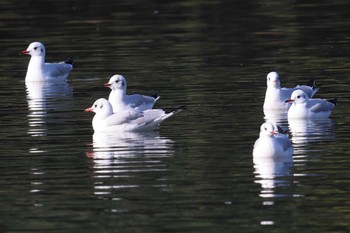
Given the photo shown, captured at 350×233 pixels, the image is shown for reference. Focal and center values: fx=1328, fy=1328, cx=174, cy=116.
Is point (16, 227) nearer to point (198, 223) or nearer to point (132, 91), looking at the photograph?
point (198, 223)

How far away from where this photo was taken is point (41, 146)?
62.4 ft

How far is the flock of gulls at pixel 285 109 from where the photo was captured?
1733cm

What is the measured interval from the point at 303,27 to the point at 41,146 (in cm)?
1650

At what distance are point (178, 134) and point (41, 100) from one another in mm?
5545

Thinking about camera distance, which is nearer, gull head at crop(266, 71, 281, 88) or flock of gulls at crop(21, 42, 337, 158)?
flock of gulls at crop(21, 42, 337, 158)

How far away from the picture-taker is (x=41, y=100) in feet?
81.5

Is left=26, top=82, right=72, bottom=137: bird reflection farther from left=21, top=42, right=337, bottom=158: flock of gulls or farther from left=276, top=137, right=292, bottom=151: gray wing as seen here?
left=276, top=137, right=292, bottom=151: gray wing

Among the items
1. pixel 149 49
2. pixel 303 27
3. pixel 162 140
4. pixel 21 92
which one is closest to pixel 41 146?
pixel 162 140

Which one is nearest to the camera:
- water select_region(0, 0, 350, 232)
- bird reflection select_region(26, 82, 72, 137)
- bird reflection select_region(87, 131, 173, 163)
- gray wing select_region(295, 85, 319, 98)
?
water select_region(0, 0, 350, 232)

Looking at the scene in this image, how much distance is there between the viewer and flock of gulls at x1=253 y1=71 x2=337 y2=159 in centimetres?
1733

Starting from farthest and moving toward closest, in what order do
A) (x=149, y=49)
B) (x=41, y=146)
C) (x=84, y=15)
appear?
(x=84, y=15) < (x=149, y=49) < (x=41, y=146)

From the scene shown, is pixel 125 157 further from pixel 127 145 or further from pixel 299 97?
pixel 299 97

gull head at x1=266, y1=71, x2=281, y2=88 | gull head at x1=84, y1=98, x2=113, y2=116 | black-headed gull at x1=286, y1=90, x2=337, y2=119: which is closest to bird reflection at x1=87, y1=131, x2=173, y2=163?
gull head at x1=84, y1=98, x2=113, y2=116

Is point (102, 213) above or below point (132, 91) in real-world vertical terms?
below
